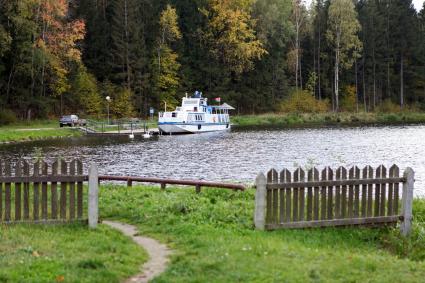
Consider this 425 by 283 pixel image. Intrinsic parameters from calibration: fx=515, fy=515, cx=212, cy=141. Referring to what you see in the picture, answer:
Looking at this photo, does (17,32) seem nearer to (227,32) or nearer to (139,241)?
(227,32)

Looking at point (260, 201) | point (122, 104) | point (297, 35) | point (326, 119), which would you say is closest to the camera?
point (260, 201)

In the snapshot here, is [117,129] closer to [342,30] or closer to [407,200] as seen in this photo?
[342,30]

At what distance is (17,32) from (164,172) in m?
40.7

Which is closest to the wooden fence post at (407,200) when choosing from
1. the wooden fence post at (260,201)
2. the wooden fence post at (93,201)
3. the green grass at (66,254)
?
the wooden fence post at (260,201)

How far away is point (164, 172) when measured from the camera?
99.3 ft

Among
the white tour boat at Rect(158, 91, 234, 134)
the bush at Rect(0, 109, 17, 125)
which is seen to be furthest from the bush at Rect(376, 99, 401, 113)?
the bush at Rect(0, 109, 17, 125)

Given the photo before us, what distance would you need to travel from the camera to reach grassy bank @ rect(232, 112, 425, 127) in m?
83.4

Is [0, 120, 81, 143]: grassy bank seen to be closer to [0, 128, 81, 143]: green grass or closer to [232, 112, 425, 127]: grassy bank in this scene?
[0, 128, 81, 143]: green grass

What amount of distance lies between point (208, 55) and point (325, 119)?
22.9m

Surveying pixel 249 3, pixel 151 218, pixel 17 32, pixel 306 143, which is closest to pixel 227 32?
pixel 249 3

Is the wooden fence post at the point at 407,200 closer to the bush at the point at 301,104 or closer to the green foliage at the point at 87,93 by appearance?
the green foliage at the point at 87,93

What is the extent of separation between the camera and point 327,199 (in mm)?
11680

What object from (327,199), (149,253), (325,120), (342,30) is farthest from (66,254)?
(342,30)

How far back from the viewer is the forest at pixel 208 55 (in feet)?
220
